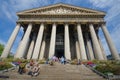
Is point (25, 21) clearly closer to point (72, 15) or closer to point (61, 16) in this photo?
point (61, 16)

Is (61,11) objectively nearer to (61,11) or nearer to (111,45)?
(61,11)

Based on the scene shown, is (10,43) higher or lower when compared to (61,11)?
lower

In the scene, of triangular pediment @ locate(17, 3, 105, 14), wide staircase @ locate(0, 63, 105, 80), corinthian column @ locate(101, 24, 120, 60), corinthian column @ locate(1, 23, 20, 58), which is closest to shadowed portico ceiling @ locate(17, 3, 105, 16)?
triangular pediment @ locate(17, 3, 105, 14)

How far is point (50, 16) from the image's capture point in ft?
128

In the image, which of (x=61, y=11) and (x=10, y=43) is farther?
(x=61, y=11)

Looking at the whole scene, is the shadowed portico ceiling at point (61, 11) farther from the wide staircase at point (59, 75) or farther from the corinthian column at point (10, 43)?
the wide staircase at point (59, 75)

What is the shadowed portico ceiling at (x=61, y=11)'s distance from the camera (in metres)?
38.8

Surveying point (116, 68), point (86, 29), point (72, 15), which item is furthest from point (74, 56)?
point (116, 68)

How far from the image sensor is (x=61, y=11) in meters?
40.1

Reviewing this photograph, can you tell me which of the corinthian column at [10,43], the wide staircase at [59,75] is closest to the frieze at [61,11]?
the corinthian column at [10,43]

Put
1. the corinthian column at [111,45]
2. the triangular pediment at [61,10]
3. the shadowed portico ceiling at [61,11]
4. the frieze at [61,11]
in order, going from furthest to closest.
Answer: the frieze at [61,11], the triangular pediment at [61,10], the shadowed portico ceiling at [61,11], the corinthian column at [111,45]

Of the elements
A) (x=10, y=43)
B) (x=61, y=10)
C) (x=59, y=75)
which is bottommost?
(x=59, y=75)

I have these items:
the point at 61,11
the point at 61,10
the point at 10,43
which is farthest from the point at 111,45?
the point at 10,43

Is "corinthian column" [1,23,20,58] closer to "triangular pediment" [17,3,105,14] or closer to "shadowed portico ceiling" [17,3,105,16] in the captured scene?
"shadowed portico ceiling" [17,3,105,16]
